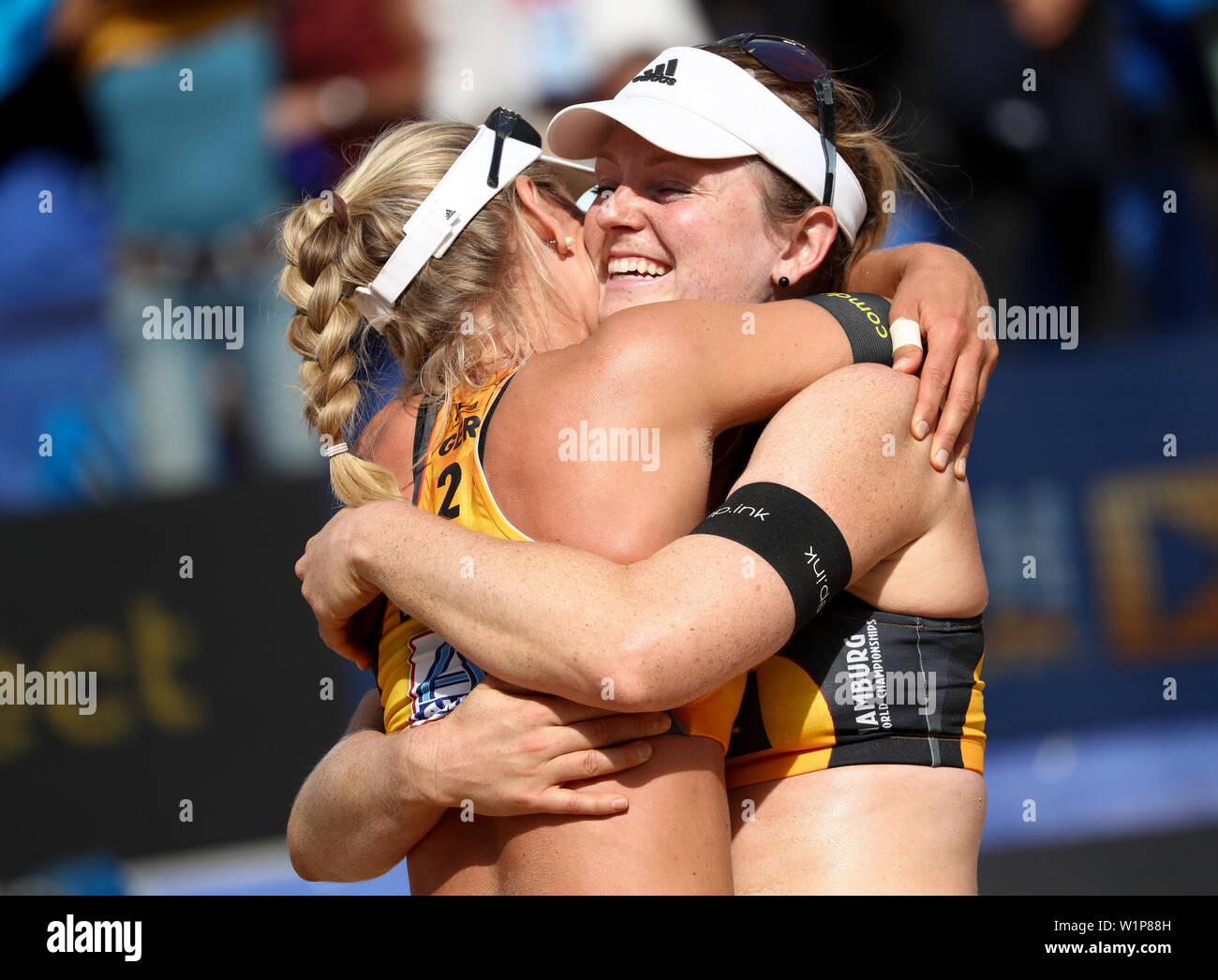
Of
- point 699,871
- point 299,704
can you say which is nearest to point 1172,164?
point 299,704

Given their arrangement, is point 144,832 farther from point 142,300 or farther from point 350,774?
point 350,774

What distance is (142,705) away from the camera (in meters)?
5.50

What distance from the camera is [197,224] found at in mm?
6004

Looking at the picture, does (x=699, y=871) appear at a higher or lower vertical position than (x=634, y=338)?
lower

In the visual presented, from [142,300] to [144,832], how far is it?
7.97 feet

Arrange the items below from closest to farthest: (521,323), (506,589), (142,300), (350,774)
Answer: (506,589), (350,774), (521,323), (142,300)

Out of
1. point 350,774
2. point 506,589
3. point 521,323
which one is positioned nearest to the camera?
point 506,589

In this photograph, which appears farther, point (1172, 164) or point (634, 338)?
point (1172, 164)

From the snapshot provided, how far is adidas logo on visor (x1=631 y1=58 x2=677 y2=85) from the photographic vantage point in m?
2.48

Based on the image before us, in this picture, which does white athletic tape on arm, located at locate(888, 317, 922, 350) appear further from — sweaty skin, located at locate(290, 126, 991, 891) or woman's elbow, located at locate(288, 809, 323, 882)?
woman's elbow, located at locate(288, 809, 323, 882)

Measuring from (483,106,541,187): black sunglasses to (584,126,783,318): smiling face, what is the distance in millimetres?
202

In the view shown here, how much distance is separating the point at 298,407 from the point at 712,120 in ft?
12.3

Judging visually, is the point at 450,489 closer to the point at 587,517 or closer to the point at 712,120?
the point at 587,517

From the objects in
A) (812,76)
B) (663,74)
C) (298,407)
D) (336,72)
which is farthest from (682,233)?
(336,72)
